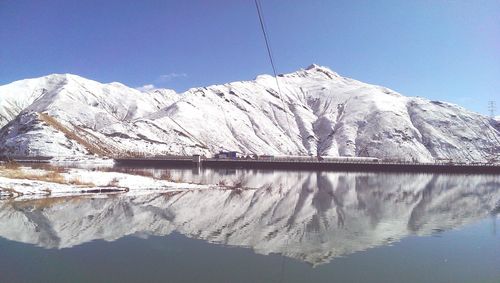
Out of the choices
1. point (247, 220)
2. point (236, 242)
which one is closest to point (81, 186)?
point (247, 220)

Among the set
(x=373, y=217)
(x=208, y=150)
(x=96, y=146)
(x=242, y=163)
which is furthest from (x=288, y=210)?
(x=208, y=150)

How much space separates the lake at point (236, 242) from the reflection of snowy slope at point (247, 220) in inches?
2.8

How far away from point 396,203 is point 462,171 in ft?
261

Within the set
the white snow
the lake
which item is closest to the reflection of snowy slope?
the lake

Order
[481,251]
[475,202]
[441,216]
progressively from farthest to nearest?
1. [475,202]
2. [441,216]
3. [481,251]

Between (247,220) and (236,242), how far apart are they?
716 centimetres

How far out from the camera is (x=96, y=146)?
138 metres

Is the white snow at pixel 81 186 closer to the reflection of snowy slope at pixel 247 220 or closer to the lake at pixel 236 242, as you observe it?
the lake at pixel 236 242

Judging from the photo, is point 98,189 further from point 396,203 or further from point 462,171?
point 462,171

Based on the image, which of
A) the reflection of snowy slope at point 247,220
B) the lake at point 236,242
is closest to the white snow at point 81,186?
the lake at point 236,242

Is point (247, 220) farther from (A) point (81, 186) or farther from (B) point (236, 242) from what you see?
(A) point (81, 186)

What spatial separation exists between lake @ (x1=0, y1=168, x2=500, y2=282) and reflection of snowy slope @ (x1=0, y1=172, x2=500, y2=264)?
0.23ft

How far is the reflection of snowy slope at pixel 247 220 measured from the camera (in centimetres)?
2275

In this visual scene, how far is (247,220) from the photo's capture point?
1177 inches
